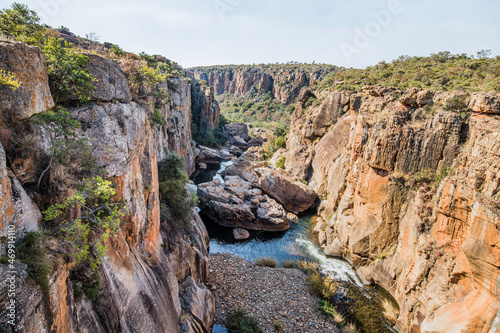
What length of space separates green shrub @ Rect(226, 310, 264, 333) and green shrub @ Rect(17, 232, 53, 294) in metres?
10.8

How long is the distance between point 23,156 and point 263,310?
46.1 ft

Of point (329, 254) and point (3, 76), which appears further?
point (329, 254)

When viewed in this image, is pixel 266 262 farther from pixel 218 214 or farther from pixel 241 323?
pixel 218 214

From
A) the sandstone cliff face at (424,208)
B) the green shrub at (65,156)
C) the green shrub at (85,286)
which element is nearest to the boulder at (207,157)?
the sandstone cliff face at (424,208)

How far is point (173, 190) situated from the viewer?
50.1 feet

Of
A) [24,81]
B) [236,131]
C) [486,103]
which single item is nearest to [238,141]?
[236,131]

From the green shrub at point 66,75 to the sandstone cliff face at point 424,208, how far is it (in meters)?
16.7

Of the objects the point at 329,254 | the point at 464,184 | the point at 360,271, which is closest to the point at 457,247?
the point at 464,184

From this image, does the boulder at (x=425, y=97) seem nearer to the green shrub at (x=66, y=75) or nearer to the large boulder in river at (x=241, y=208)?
the large boulder in river at (x=241, y=208)

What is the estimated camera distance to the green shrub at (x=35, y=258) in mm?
4559

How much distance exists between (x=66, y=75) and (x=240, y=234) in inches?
813

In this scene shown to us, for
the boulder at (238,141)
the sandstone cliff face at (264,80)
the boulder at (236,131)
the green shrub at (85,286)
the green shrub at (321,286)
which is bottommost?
the green shrub at (321,286)

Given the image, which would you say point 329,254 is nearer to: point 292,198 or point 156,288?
point 292,198

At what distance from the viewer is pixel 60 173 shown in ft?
19.9
